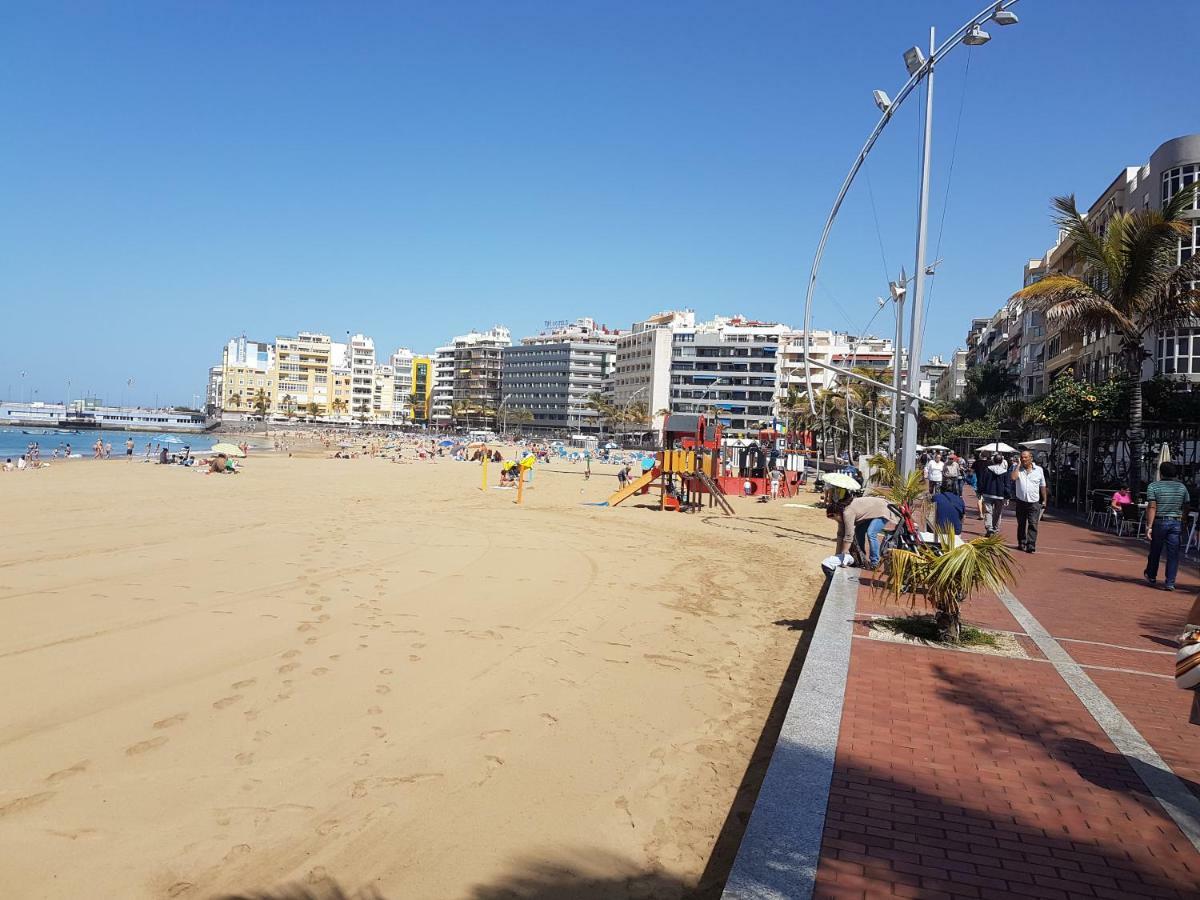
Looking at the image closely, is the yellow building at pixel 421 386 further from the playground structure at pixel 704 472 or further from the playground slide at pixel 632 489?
the playground slide at pixel 632 489

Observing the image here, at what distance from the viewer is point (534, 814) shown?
13.9 feet

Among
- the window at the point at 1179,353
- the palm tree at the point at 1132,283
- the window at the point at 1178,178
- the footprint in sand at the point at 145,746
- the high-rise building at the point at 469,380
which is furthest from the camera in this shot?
the high-rise building at the point at 469,380

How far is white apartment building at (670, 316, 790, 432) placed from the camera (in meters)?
104

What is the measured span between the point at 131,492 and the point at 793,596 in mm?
21012

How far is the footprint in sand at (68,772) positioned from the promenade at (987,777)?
3734mm

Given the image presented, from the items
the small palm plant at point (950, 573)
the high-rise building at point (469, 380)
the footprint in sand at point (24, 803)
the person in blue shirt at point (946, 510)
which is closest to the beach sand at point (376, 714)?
the footprint in sand at point (24, 803)

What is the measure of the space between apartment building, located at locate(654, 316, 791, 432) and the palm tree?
84.4 metres

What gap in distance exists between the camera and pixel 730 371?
105688 millimetres

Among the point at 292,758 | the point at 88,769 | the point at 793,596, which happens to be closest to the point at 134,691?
the point at 88,769

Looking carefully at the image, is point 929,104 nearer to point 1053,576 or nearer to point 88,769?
point 1053,576

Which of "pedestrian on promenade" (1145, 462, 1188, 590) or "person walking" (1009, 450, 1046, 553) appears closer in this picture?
"pedestrian on promenade" (1145, 462, 1188, 590)

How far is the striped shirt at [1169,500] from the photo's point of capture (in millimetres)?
9609

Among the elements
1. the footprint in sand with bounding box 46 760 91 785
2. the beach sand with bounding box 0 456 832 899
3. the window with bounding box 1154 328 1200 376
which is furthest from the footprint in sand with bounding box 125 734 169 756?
the window with bounding box 1154 328 1200 376

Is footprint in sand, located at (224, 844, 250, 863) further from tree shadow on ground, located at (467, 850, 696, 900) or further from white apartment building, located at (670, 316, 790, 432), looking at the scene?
white apartment building, located at (670, 316, 790, 432)
